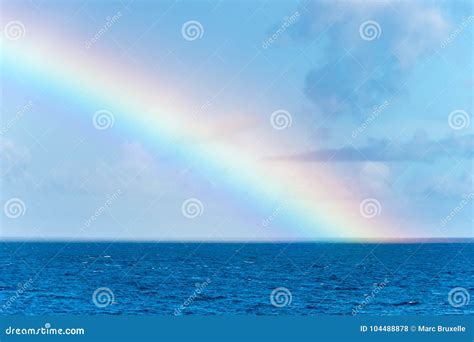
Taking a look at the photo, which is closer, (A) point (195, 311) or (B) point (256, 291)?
(A) point (195, 311)

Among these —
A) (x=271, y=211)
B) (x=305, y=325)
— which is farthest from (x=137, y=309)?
(x=271, y=211)

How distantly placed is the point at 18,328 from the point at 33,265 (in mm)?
89337

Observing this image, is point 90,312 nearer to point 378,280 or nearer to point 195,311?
point 195,311

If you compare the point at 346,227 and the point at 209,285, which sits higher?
the point at 346,227

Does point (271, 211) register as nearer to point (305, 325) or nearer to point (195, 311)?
point (195, 311)

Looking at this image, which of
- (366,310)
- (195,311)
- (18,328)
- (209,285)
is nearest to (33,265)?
(209,285)

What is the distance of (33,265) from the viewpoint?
370ft

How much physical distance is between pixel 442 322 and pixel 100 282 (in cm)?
6357

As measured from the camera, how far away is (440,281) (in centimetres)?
8681

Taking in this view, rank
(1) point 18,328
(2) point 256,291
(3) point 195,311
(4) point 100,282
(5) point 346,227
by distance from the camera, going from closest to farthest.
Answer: (1) point 18,328
(3) point 195,311
(2) point 256,291
(4) point 100,282
(5) point 346,227

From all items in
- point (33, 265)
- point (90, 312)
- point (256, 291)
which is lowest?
point (90, 312)

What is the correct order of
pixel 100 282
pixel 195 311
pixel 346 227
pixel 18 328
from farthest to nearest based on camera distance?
pixel 346 227 < pixel 100 282 < pixel 195 311 < pixel 18 328

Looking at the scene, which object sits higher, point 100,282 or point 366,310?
point 100,282

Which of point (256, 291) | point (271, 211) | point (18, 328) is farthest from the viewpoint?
point (271, 211)
